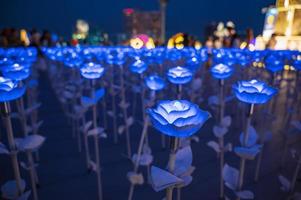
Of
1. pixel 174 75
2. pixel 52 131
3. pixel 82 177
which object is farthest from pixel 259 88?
pixel 52 131

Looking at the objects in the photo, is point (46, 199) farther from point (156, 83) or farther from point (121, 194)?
point (156, 83)

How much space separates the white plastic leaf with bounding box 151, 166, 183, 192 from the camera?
3.00 ft

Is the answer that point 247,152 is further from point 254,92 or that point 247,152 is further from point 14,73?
point 14,73

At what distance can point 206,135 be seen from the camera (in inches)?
143

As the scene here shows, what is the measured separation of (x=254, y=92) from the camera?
4.44ft

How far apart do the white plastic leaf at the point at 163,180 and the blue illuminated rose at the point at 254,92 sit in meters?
0.67

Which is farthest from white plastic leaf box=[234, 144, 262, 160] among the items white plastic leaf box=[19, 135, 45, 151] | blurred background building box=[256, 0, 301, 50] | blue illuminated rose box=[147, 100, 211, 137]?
blurred background building box=[256, 0, 301, 50]

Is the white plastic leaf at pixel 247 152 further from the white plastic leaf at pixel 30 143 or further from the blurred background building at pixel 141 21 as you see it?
the blurred background building at pixel 141 21

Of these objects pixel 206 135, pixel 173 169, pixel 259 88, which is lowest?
pixel 206 135

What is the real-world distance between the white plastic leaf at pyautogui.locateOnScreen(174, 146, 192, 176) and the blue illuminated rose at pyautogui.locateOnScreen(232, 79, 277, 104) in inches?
19.8

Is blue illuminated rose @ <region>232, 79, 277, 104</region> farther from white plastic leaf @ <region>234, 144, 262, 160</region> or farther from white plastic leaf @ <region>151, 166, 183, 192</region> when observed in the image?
white plastic leaf @ <region>151, 166, 183, 192</region>

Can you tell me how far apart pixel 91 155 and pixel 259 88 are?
2128mm

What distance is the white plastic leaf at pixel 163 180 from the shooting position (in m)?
0.91

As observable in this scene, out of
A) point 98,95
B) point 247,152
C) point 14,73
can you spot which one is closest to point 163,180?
point 247,152
